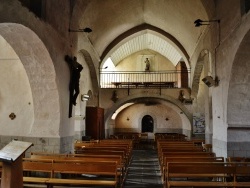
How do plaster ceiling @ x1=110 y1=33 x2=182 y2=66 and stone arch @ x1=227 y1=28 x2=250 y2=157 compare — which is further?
plaster ceiling @ x1=110 y1=33 x2=182 y2=66

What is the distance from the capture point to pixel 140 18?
16.0 m

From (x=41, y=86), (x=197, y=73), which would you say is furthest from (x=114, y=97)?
(x=41, y=86)

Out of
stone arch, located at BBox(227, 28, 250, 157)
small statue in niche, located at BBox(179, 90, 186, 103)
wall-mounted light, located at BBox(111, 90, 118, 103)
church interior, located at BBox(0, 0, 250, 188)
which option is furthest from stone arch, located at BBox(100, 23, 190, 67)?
stone arch, located at BBox(227, 28, 250, 157)

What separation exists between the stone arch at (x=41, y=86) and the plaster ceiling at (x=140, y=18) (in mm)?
4222

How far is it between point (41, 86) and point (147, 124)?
16.6 m

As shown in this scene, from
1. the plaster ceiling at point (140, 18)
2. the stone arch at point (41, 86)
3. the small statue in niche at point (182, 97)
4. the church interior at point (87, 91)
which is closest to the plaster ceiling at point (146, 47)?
the plaster ceiling at point (140, 18)

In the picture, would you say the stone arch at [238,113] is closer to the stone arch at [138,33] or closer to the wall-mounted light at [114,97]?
the stone arch at [138,33]

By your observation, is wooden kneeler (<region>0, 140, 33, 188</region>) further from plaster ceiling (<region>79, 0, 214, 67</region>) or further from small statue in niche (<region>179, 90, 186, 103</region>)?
small statue in niche (<region>179, 90, 186, 103</region>)

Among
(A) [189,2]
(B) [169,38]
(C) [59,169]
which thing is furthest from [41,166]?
(B) [169,38]

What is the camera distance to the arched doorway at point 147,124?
23.6 m

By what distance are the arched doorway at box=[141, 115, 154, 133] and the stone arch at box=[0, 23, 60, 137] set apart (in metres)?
16.3

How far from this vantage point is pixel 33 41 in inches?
269

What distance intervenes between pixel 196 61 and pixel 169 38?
123 inches

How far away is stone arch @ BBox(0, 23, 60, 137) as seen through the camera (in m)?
7.15
